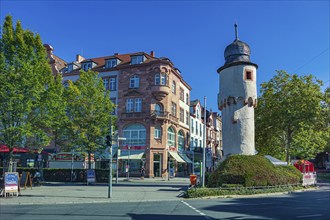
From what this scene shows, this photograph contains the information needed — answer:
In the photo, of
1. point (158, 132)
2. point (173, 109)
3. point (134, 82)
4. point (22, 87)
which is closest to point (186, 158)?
point (173, 109)

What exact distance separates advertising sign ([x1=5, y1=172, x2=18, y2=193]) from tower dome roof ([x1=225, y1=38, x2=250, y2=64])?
16.8m

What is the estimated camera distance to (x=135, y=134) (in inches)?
1833

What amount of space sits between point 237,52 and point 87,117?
1564cm

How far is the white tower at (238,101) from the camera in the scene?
23953mm

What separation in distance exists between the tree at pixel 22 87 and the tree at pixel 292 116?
2381 cm


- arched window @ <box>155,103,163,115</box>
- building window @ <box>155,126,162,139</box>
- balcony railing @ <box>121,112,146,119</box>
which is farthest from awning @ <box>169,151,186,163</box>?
balcony railing @ <box>121,112,146,119</box>

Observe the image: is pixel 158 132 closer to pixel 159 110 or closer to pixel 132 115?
pixel 159 110

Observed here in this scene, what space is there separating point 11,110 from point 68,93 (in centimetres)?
1121

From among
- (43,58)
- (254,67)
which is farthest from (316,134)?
(43,58)

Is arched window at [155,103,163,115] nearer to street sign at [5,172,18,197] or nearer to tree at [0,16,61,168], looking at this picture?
tree at [0,16,61,168]

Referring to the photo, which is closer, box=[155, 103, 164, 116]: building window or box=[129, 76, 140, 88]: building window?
box=[155, 103, 164, 116]: building window

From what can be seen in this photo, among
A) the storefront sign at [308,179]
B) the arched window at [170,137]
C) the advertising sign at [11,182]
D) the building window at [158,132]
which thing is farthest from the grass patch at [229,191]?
the arched window at [170,137]

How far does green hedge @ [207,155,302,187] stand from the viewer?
20.8 m

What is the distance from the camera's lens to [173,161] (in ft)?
161
